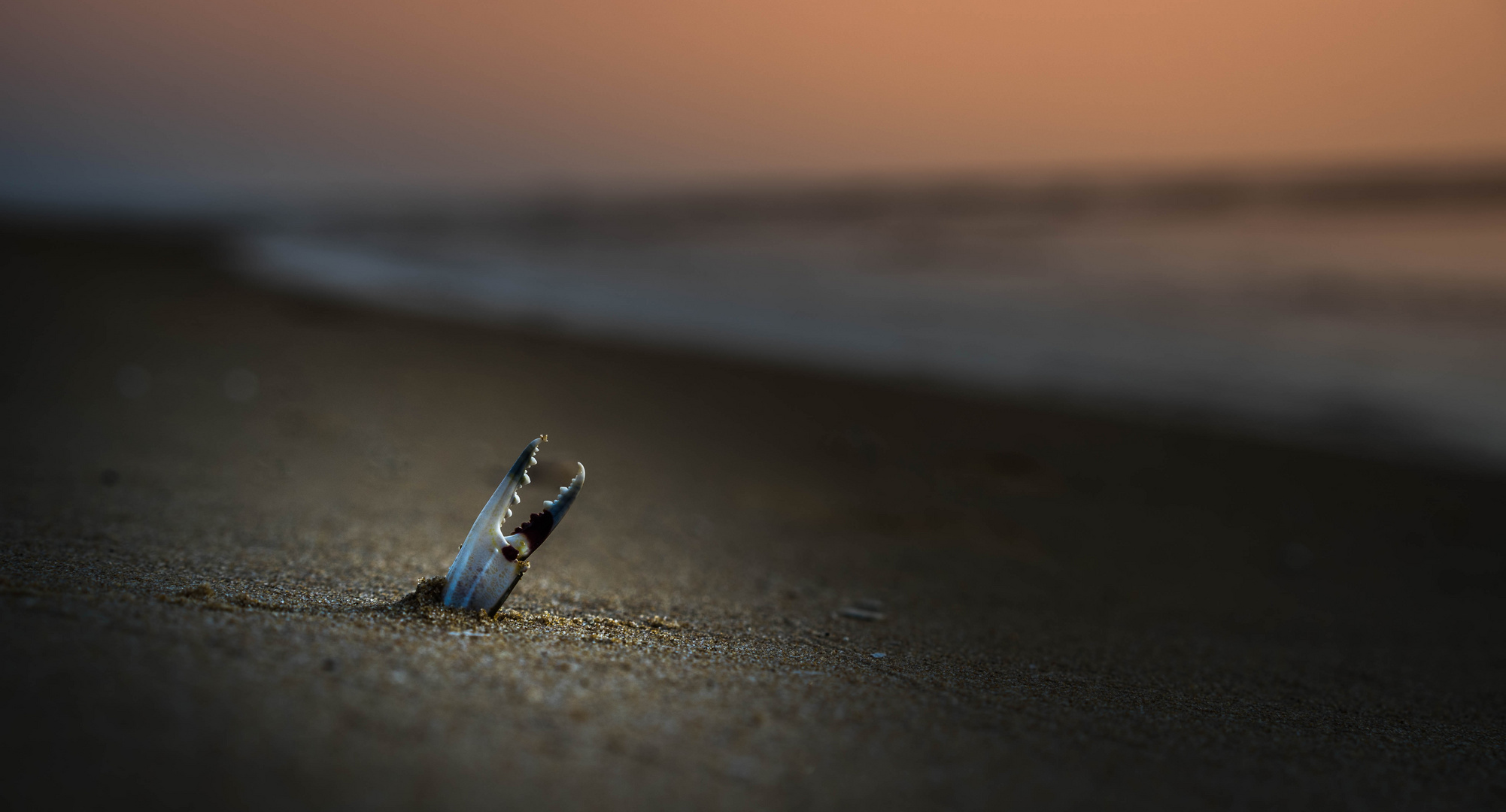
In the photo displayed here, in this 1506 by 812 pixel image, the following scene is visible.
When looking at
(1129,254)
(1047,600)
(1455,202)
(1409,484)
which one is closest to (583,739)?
(1047,600)

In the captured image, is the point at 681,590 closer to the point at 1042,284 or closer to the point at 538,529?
the point at 538,529

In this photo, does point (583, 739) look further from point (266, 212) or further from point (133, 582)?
point (266, 212)

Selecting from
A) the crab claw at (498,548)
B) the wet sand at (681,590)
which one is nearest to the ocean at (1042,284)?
the wet sand at (681,590)

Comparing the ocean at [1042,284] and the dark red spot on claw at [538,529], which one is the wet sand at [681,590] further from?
the ocean at [1042,284]

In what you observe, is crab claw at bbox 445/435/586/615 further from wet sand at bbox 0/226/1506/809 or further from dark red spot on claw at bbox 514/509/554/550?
wet sand at bbox 0/226/1506/809

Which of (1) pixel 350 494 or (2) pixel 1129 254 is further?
(2) pixel 1129 254

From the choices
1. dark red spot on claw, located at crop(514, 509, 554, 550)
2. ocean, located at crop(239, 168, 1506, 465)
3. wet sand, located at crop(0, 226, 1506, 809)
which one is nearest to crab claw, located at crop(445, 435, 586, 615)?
dark red spot on claw, located at crop(514, 509, 554, 550)

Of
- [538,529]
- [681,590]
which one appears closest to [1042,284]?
[681,590]
